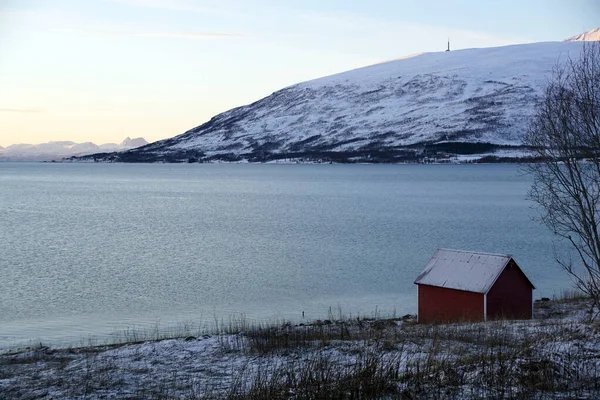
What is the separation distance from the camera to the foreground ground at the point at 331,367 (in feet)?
24.3

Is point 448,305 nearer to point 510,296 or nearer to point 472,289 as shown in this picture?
point 472,289

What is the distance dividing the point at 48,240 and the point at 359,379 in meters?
37.6

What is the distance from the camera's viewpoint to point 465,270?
19.0m

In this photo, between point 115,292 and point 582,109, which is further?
point 115,292

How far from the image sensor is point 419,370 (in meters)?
8.53

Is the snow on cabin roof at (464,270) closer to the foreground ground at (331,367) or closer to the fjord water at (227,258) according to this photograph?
the fjord water at (227,258)

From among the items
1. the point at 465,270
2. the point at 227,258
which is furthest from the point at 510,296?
the point at 227,258

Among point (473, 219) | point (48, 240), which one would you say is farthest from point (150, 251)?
point (473, 219)

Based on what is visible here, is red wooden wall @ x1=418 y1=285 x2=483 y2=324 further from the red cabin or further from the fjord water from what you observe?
the fjord water

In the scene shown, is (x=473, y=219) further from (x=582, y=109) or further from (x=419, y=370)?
(x=419, y=370)

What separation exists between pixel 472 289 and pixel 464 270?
2.87 feet

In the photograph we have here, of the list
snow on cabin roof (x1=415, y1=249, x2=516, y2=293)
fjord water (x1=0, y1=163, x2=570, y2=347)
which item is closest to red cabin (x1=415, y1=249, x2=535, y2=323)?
snow on cabin roof (x1=415, y1=249, x2=516, y2=293)

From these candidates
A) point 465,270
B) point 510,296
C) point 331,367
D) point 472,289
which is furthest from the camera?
point 465,270

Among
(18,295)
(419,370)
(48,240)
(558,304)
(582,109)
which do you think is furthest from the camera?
(48,240)
